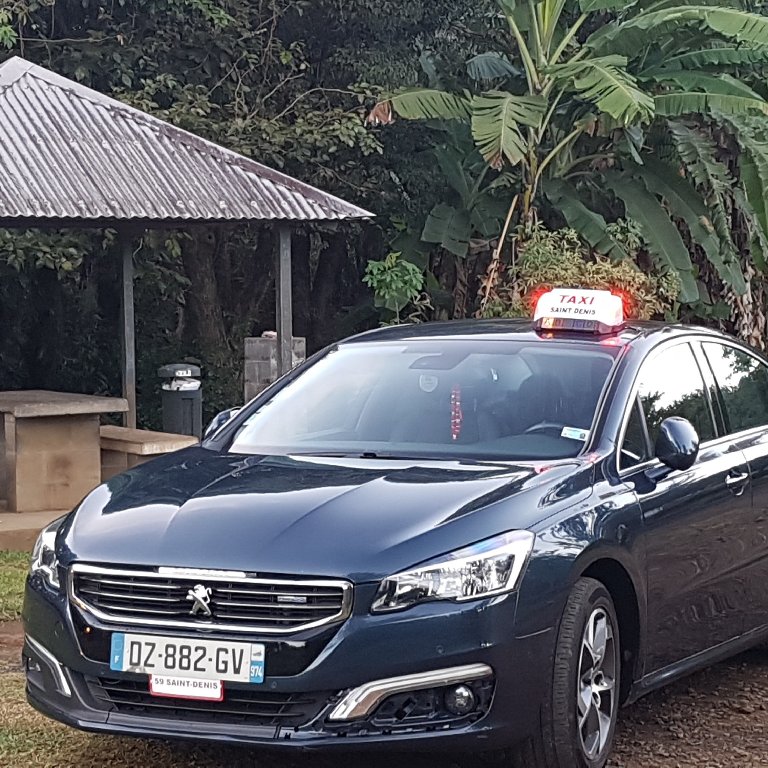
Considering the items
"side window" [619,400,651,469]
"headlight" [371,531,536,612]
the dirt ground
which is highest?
"side window" [619,400,651,469]

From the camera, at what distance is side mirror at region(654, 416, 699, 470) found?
16.5 ft

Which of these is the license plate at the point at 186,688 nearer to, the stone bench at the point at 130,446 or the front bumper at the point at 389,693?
the front bumper at the point at 389,693

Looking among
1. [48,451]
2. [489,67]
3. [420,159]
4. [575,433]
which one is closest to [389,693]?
[575,433]

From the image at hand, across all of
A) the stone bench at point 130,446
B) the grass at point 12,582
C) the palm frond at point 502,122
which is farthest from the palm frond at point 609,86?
the grass at point 12,582

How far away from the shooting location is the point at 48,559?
4.59m

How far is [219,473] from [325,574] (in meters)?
0.93

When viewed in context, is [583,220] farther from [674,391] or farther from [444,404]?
[444,404]

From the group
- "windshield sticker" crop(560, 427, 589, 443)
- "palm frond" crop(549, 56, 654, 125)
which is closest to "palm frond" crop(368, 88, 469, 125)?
"palm frond" crop(549, 56, 654, 125)

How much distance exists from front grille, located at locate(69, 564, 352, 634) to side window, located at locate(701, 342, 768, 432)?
2.41 m

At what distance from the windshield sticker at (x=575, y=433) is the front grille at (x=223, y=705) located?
55.6 inches

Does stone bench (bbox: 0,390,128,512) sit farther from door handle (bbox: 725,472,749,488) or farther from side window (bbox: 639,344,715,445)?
door handle (bbox: 725,472,749,488)

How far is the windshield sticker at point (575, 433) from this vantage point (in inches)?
198

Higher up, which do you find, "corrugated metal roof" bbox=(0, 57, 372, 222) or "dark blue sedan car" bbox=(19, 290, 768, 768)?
"corrugated metal roof" bbox=(0, 57, 372, 222)

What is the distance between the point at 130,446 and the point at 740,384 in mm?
5589
